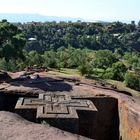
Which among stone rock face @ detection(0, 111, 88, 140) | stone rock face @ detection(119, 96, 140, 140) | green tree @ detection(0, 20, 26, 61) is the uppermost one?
stone rock face @ detection(0, 111, 88, 140)

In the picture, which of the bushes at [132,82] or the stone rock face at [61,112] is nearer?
the stone rock face at [61,112]

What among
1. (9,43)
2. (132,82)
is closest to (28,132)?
(9,43)

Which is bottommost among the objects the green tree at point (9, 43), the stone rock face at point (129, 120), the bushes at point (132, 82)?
the bushes at point (132, 82)

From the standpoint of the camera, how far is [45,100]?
1473cm

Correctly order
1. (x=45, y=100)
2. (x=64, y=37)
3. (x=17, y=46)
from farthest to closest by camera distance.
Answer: (x=64, y=37)
(x=17, y=46)
(x=45, y=100)

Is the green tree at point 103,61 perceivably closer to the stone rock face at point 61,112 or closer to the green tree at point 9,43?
the green tree at point 9,43

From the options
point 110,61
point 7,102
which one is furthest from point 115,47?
point 7,102

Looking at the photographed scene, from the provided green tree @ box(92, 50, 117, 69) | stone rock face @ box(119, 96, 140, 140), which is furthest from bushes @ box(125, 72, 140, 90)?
stone rock face @ box(119, 96, 140, 140)

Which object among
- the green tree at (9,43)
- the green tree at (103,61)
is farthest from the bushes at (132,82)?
the green tree at (9,43)

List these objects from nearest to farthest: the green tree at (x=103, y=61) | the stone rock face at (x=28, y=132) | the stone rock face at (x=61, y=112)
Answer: the stone rock face at (x=28, y=132)
the stone rock face at (x=61, y=112)
the green tree at (x=103, y=61)

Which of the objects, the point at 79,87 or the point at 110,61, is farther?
→ the point at 110,61

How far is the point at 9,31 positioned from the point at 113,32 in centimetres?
9446

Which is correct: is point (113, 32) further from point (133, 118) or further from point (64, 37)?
point (133, 118)

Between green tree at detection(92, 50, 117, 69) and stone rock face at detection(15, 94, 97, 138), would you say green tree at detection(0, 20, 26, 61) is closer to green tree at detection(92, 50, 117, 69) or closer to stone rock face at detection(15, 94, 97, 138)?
stone rock face at detection(15, 94, 97, 138)
